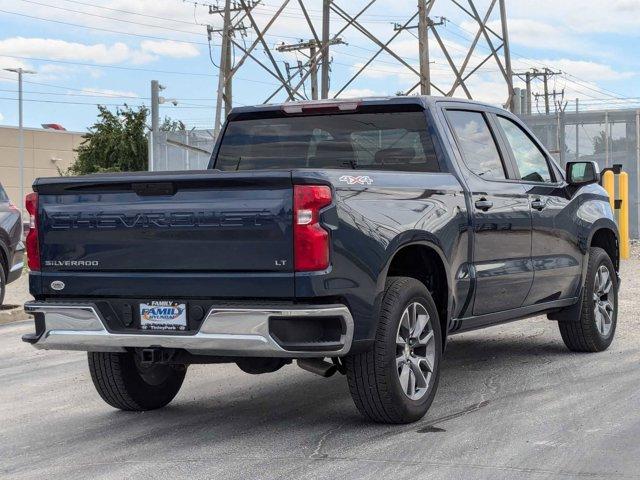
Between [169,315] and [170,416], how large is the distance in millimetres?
1280

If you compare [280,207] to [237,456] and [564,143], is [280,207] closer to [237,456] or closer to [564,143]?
[237,456]

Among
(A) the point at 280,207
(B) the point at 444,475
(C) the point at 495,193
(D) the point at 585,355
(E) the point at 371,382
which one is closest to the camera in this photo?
(B) the point at 444,475

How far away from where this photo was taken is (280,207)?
5.88 m

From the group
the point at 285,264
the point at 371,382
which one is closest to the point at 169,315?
the point at 285,264

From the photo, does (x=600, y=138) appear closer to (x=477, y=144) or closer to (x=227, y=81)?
(x=227, y=81)

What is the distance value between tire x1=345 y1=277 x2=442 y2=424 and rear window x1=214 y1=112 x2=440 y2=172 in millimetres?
1161

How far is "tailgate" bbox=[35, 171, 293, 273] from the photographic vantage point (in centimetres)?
592

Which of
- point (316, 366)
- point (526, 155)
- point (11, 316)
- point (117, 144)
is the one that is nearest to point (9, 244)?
point (11, 316)

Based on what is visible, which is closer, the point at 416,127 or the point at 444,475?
the point at 444,475

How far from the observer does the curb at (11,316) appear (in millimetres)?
13539

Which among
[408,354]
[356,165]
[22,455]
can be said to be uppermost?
[356,165]

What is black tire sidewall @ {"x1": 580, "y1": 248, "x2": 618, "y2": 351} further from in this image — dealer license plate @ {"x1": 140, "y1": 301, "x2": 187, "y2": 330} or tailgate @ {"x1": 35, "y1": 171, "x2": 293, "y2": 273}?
dealer license plate @ {"x1": 140, "y1": 301, "x2": 187, "y2": 330}

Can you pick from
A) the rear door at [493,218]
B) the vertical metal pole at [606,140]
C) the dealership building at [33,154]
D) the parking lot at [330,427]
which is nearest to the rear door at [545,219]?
the rear door at [493,218]

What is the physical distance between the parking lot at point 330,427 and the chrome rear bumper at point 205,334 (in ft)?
1.75
